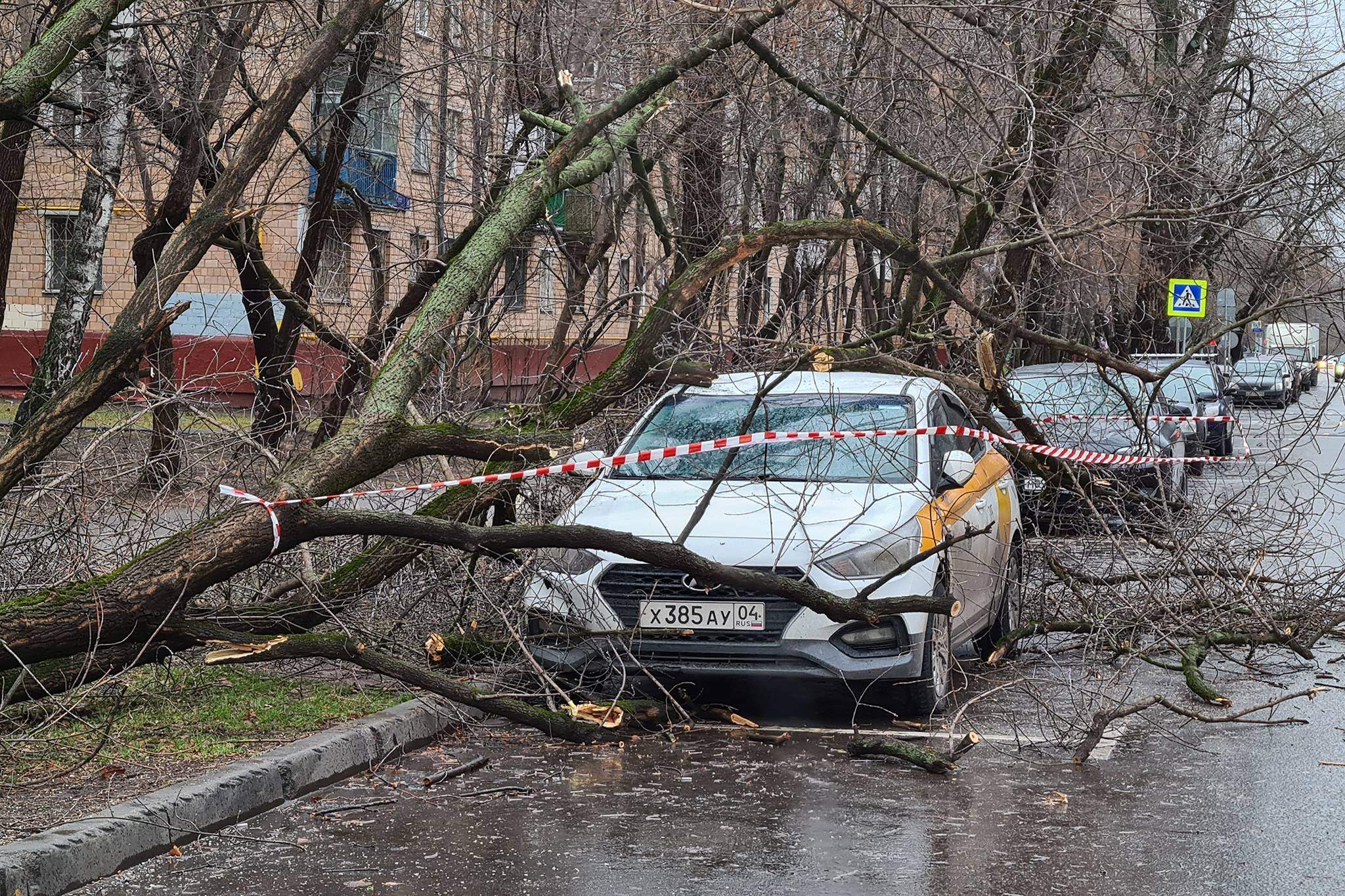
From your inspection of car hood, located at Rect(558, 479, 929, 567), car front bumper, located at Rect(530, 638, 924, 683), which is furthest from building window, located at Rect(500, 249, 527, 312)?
car front bumper, located at Rect(530, 638, 924, 683)

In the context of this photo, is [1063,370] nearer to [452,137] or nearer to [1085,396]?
[1085,396]

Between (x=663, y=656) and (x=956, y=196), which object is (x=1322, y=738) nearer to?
(x=663, y=656)

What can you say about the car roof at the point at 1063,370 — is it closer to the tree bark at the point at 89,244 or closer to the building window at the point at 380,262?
the building window at the point at 380,262

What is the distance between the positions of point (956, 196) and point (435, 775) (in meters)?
5.63

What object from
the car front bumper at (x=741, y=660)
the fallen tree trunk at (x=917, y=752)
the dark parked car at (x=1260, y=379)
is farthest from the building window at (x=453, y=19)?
the fallen tree trunk at (x=917, y=752)

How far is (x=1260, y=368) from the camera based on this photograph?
948 cm

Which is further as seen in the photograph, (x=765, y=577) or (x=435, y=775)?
(x=765, y=577)

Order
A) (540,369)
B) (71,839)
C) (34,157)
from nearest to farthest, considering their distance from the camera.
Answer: (71,839) < (540,369) < (34,157)

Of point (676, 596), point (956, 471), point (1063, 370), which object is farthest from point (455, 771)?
point (1063, 370)

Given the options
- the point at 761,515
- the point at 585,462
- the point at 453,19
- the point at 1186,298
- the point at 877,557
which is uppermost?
the point at 453,19

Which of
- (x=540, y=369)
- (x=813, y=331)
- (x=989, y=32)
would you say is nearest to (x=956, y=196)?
(x=989, y=32)

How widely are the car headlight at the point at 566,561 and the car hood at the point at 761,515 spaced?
0.57ft

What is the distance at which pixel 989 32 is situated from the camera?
1029 cm

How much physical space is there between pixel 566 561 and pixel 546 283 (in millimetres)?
8469
